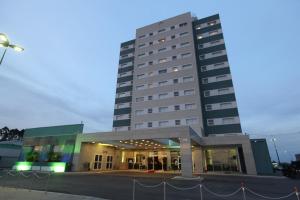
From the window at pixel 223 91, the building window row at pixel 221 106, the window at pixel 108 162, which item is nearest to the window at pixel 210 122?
the building window row at pixel 221 106

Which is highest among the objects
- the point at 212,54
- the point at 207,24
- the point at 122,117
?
the point at 207,24

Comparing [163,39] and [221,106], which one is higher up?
[163,39]

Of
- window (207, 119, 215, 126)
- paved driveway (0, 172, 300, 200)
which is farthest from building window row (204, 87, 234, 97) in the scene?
paved driveway (0, 172, 300, 200)

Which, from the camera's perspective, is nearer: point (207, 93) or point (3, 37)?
point (3, 37)

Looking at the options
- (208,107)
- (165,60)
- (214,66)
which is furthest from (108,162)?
(214,66)

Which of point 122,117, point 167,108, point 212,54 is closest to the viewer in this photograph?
point 167,108

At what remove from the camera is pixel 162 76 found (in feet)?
133

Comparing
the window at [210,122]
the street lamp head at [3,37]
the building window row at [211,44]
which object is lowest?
the street lamp head at [3,37]

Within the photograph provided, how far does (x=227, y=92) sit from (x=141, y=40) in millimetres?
24531

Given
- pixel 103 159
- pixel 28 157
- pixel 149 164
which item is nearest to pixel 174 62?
pixel 149 164

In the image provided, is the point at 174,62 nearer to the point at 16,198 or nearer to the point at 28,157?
the point at 28,157

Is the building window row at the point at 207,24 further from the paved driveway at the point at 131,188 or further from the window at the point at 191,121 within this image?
the paved driveway at the point at 131,188

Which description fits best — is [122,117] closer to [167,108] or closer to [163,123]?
[163,123]

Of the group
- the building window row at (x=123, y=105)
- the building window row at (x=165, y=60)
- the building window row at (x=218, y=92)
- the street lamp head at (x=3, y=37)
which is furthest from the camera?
the building window row at (x=123, y=105)
